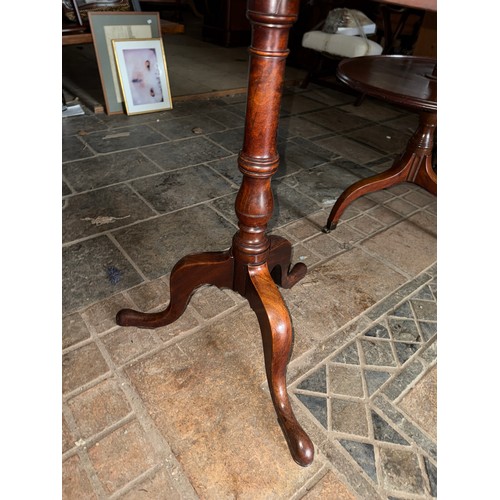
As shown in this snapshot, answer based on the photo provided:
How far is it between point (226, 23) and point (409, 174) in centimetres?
468

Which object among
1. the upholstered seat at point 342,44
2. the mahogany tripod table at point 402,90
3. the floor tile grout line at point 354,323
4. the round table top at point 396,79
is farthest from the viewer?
the upholstered seat at point 342,44

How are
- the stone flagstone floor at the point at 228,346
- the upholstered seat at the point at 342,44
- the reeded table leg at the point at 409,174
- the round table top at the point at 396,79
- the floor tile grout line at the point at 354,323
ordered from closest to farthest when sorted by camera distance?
1. the stone flagstone floor at the point at 228,346
2. the floor tile grout line at the point at 354,323
3. the round table top at the point at 396,79
4. the reeded table leg at the point at 409,174
5. the upholstered seat at the point at 342,44

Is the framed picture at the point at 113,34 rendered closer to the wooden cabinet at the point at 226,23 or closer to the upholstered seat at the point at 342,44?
the upholstered seat at the point at 342,44

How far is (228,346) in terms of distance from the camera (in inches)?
50.8

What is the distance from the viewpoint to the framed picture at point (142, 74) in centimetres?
281

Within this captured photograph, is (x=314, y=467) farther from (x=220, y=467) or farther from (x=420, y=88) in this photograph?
(x=420, y=88)

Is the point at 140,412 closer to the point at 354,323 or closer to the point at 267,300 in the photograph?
the point at 267,300

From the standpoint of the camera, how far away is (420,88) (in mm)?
1523

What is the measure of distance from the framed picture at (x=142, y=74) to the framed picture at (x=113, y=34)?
7cm

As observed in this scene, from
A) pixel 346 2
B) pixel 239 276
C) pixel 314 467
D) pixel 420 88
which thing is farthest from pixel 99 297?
pixel 346 2

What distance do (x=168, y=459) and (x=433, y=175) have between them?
62.1 inches

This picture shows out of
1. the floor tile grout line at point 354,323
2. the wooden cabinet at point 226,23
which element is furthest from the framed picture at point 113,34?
the wooden cabinet at point 226,23

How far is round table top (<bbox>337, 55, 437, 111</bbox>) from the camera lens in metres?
1.39

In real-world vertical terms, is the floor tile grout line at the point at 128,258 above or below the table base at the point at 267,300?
below
